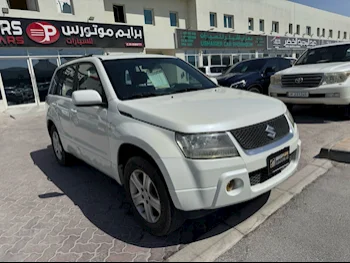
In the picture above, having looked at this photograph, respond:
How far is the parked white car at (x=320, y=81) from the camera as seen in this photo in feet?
19.0

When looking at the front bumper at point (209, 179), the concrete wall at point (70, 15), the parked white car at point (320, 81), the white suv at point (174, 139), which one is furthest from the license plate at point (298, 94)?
the concrete wall at point (70, 15)

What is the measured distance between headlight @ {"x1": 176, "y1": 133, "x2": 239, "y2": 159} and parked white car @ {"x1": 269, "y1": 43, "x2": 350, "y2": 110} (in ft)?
15.7

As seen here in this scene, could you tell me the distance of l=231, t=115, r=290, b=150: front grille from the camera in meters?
2.23

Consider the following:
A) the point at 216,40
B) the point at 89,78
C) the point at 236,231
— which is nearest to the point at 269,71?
the point at 89,78

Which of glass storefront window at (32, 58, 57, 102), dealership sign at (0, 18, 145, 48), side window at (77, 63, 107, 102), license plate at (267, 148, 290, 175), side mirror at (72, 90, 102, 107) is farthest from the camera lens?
glass storefront window at (32, 58, 57, 102)

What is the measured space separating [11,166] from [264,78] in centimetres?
699

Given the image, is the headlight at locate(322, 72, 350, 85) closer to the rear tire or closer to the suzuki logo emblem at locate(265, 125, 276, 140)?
the suzuki logo emblem at locate(265, 125, 276, 140)

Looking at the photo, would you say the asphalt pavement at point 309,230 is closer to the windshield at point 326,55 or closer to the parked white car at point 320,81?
the parked white car at point 320,81

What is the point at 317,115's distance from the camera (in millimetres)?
7047

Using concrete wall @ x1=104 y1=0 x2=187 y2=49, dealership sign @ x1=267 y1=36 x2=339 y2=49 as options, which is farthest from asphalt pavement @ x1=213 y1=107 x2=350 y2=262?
dealership sign @ x1=267 y1=36 x2=339 y2=49

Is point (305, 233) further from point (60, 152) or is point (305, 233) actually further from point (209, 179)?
point (60, 152)

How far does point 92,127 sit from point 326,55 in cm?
666

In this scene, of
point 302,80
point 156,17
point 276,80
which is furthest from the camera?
point 156,17

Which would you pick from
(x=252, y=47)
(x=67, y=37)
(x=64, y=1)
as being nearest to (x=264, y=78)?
(x=67, y=37)
